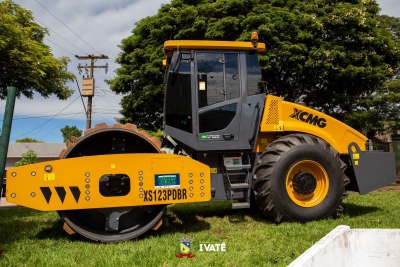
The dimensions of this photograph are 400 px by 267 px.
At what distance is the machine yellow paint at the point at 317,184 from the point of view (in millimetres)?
5106

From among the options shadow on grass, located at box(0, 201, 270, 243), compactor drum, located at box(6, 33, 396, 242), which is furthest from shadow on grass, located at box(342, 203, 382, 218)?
shadow on grass, located at box(0, 201, 270, 243)

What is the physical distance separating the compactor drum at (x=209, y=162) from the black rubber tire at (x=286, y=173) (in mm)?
15

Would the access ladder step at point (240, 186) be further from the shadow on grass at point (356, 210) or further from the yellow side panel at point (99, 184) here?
the shadow on grass at point (356, 210)

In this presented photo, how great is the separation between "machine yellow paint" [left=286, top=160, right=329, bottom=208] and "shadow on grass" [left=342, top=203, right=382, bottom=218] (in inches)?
35.3

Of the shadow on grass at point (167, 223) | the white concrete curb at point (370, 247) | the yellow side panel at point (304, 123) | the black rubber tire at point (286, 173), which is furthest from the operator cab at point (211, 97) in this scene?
the white concrete curb at point (370, 247)

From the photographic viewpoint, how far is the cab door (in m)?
5.06

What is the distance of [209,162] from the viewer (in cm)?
521

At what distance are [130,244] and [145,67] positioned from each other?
1066 cm

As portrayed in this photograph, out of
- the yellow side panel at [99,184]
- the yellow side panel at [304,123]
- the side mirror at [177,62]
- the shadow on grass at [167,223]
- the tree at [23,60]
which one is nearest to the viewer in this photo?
the yellow side panel at [99,184]

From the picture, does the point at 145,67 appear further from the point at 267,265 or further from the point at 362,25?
the point at 267,265

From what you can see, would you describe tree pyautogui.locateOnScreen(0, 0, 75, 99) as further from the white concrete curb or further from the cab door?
the white concrete curb

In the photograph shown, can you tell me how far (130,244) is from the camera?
4121 millimetres

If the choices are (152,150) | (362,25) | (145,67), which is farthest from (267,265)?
(362,25)

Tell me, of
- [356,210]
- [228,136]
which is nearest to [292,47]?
[356,210]
